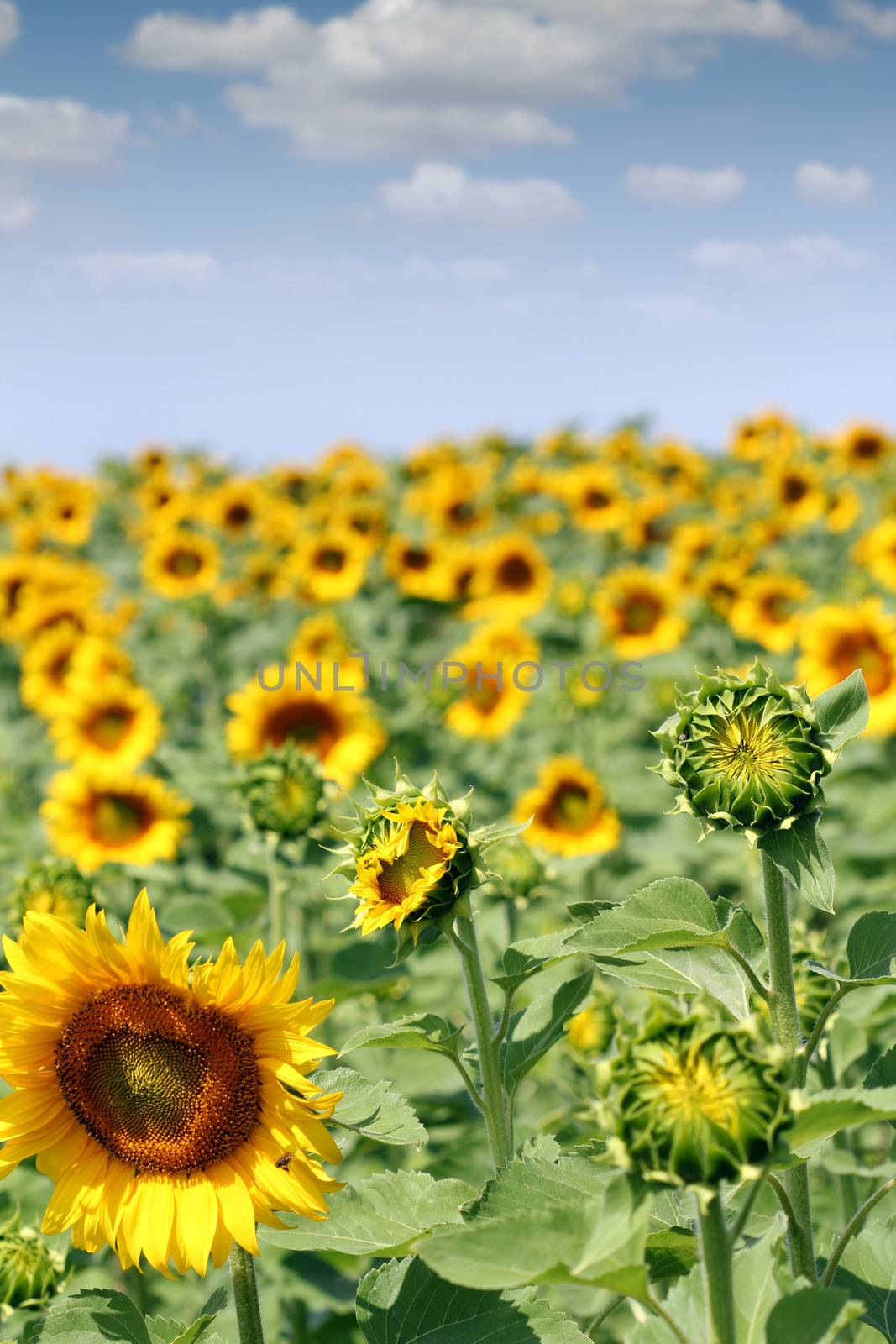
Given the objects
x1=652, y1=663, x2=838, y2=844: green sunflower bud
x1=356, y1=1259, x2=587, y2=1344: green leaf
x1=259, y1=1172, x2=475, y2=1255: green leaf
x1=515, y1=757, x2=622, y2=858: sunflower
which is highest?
x1=652, y1=663, x2=838, y2=844: green sunflower bud

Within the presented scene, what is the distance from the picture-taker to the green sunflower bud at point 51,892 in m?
2.93

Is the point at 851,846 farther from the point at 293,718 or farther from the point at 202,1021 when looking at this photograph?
the point at 202,1021

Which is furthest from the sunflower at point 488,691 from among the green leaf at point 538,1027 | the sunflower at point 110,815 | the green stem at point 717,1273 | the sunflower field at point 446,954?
the green stem at point 717,1273

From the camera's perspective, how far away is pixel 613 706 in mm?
5922

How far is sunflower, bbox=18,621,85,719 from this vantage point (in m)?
6.62

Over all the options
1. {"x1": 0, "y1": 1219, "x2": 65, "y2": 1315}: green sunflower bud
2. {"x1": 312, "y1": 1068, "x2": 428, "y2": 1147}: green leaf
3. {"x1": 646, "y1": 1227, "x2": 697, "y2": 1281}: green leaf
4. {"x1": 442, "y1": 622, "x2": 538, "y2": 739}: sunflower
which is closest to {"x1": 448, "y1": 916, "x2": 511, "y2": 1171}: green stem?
{"x1": 312, "y1": 1068, "x2": 428, "y2": 1147}: green leaf

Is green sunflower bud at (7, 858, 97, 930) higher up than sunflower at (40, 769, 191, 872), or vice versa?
green sunflower bud at (7, 858, 97, 930)

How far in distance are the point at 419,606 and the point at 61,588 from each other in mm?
2197

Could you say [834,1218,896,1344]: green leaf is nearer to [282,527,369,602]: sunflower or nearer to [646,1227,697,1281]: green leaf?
[646,1227,697,1281]: green leaf

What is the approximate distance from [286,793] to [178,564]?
5214 mm

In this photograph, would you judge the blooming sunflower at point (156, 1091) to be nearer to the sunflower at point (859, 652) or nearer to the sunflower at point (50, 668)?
the sunflower at point (859, 652)

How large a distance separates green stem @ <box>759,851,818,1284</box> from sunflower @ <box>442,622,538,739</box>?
4.96 meters

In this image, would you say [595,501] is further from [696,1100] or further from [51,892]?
[696,1100]

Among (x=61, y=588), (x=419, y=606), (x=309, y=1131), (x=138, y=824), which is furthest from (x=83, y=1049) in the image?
(x=419, y=606)
